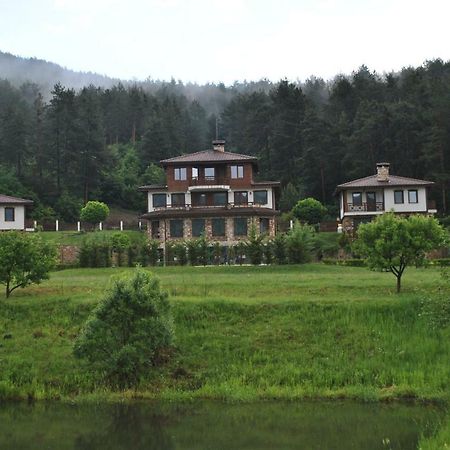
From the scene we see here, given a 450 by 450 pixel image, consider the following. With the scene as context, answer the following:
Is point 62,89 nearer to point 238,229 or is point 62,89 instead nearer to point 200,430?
point 238,229

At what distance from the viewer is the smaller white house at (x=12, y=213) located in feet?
203

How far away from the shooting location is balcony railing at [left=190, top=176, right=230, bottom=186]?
58.7m

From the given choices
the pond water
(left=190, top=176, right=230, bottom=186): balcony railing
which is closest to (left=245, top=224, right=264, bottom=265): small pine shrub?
(left=190, top=176, right=230, bottom=186): balcony railing

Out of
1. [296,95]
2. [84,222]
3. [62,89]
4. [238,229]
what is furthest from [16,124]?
[238,229]

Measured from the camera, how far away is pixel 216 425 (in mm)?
17625

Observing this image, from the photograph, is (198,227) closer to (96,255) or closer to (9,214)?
(96,255)

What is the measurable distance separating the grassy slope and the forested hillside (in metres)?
40.2

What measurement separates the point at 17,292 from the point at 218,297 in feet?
32.2

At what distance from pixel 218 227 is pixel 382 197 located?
1570 cm

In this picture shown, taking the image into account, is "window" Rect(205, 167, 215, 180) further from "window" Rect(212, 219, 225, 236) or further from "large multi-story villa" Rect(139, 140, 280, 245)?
"window" Rect(212, 219, 225, 236)

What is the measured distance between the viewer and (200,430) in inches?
673

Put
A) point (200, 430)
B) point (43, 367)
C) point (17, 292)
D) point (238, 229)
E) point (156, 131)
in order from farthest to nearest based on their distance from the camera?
point (156, 131)
point (238, 229)
point (17, 292)
point (43, 367)
point (200, 430)

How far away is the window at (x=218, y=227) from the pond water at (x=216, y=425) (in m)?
36.1

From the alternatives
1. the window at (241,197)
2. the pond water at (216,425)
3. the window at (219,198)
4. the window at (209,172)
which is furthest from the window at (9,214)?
the pond water at (216,425)
